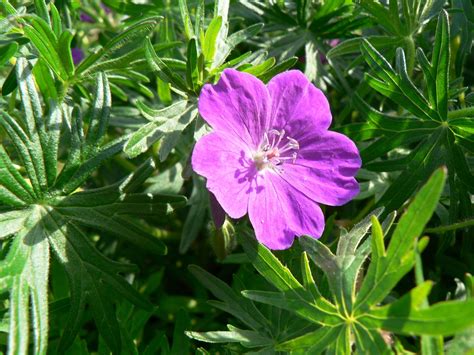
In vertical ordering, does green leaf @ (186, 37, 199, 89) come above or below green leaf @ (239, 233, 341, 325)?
above

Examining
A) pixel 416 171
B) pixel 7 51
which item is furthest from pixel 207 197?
pixel 7 51

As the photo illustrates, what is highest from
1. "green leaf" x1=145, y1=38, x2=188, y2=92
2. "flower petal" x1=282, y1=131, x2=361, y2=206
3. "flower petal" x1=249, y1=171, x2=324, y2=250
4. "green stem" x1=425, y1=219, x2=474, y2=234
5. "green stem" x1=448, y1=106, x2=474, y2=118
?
"green leaf" x1=145, y1=38, x2=188, y2=92

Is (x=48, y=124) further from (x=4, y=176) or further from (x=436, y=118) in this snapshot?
(x=436, y=118)

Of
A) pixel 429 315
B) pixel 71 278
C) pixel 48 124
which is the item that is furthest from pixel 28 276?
pixel 429 315

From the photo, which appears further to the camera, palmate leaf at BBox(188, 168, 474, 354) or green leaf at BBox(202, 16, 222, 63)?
green leaf at BBox(202, 16, 222, 63)

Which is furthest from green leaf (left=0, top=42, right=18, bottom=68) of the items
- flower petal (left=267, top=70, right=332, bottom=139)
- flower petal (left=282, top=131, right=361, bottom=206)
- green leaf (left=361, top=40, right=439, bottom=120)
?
green leaf (left=361, top=40, right=439, bottom=120)

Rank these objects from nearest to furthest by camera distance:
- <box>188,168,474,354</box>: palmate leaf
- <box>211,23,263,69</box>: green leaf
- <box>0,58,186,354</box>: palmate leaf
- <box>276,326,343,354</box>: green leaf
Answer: <box>188,168,474,354</box>: palmate leaf
<box>276,326,343,354</box>: green leaf
<box>0,58,186,354</box>: palmate leaf
<box>211,23,263,69</box>: green leaf

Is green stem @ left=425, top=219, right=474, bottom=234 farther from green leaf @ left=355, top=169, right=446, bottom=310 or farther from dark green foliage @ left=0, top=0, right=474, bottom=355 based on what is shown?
green leaf @ left=355, top=169, right=446, bottom=310

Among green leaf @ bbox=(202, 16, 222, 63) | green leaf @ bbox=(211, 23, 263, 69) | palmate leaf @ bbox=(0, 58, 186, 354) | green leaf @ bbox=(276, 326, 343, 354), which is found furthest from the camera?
green leaf @ bbox=(211, 23, 263, 69)
